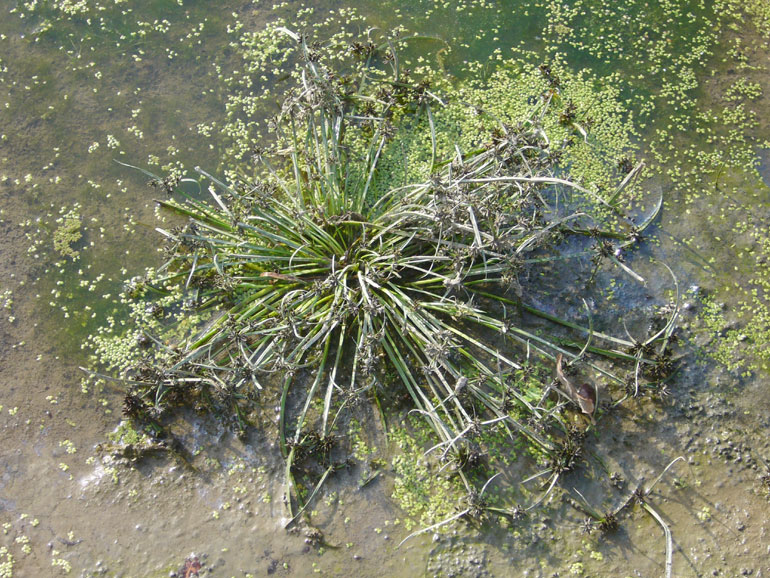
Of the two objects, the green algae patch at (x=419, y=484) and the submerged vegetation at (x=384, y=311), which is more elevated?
the submerged vegetation at (x=384, y=311)

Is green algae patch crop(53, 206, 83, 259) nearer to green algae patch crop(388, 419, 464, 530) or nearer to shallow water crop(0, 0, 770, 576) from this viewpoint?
shallow water crop(0, 0, 770, 576)

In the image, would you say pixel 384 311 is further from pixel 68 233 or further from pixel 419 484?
pixel 68 233

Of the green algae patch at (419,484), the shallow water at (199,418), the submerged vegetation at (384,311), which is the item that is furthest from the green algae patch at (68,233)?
the green algae patch at (419,484)

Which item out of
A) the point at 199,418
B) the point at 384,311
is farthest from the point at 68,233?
the point at 384,311

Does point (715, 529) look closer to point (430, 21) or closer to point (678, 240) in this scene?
point (678, 240)

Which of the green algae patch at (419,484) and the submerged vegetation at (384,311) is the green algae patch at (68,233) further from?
the green algae patch at (419,484)

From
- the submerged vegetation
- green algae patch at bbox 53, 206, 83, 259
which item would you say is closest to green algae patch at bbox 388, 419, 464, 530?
the submerged vegetation
